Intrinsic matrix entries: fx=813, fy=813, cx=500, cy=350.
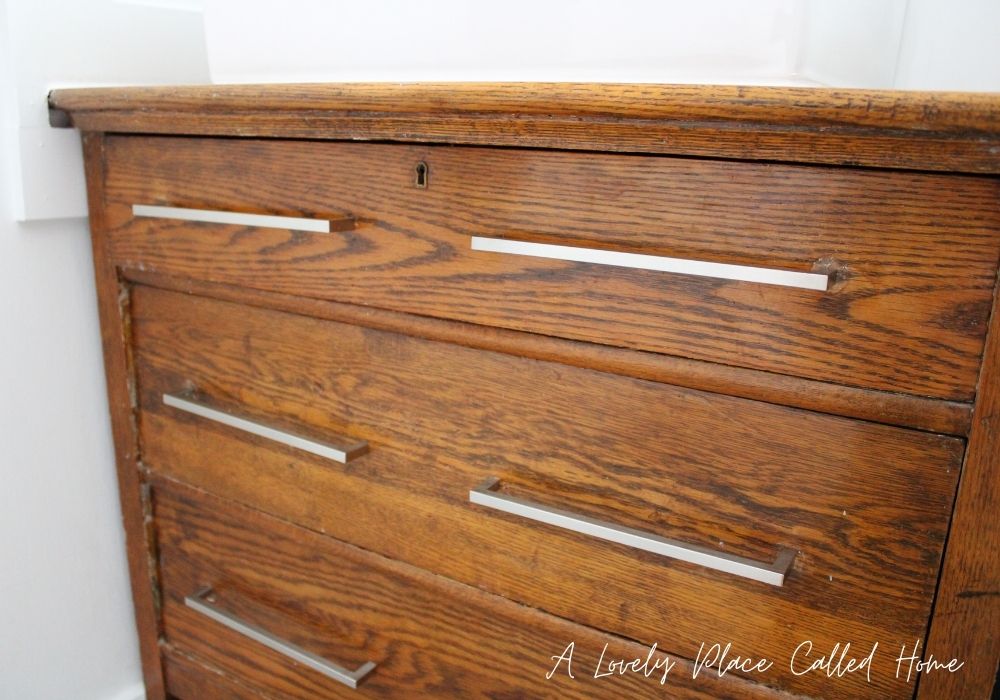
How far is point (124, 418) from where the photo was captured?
0.91 m

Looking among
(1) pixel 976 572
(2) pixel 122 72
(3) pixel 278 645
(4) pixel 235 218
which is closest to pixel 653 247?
(1) pixel 976 572

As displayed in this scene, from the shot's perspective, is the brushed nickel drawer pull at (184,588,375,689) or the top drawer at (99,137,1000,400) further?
the brushed nickel drawer pull at (184,588,375,689)

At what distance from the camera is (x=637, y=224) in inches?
21.9

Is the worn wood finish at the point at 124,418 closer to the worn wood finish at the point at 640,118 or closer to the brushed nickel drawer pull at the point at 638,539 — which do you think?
the worn wood finish at the point at 640,118

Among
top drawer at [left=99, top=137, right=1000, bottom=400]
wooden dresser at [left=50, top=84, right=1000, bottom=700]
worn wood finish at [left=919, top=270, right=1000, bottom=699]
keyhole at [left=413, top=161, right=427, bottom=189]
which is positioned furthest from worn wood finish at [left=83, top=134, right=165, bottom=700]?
worn wood finish at [left=919, top=270, right=1000, bottom=699]

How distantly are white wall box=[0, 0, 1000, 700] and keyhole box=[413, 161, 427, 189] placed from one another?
125 millimetres

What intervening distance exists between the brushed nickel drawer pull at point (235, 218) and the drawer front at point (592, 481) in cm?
9

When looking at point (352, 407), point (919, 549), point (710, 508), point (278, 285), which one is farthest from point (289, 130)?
point (919, 549)

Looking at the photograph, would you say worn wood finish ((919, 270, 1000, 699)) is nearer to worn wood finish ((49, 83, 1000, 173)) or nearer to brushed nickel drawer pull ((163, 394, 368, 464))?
worn wood finish ((49, 83, 1000, 173))

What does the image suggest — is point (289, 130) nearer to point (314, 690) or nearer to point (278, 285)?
point (278, 285)

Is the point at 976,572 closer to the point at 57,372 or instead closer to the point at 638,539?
the point at 638,539

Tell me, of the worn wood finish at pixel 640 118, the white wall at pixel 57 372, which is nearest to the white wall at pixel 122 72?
the white wall at pixel 57 372

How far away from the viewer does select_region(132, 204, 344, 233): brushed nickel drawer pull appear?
680 mm

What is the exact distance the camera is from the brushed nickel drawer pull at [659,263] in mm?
498
